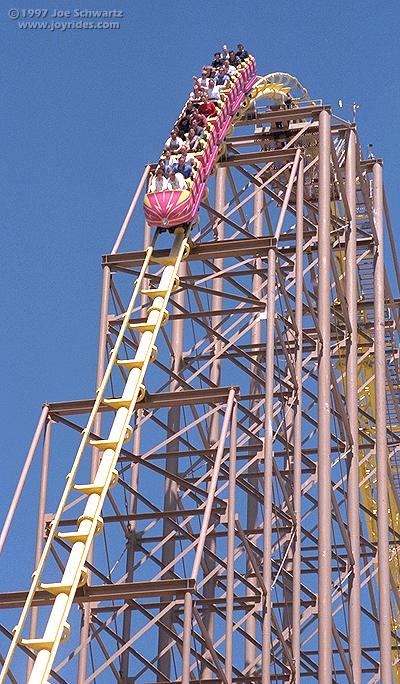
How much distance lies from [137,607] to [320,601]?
325 cm

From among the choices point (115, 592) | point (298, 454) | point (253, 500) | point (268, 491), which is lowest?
point (115, 592)

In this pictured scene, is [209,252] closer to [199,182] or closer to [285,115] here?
[199,182]

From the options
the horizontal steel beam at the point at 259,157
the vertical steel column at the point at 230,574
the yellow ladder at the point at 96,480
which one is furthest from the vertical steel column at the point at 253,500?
the vertical steel column at the point at 230,574

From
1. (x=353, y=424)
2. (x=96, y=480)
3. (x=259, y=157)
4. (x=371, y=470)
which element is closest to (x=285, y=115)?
(x=259, y=157)

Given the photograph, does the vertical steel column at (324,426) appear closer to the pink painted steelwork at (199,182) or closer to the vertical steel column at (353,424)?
the vertical steel column at (353,424)

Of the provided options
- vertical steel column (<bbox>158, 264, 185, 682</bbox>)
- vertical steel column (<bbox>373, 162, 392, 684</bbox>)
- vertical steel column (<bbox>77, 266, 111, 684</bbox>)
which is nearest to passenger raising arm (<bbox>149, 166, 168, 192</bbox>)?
vertical steel column (<bbox>77, 266, 111, 684</bbox>)

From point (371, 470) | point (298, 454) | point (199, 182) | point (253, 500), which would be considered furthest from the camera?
point (371, 470)

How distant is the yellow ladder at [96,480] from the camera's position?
92.5ft

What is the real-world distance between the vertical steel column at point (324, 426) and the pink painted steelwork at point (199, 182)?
189 cm

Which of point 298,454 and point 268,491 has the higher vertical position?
point 298,454

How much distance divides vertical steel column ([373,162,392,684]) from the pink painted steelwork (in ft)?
14.0

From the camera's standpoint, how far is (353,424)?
36969mm

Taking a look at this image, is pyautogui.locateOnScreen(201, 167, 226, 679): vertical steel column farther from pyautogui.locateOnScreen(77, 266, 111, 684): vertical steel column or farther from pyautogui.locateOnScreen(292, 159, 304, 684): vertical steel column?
pyautogui.locateOnScreen(77, 266, 111, 684): vertical steel column

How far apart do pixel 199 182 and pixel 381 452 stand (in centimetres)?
637
